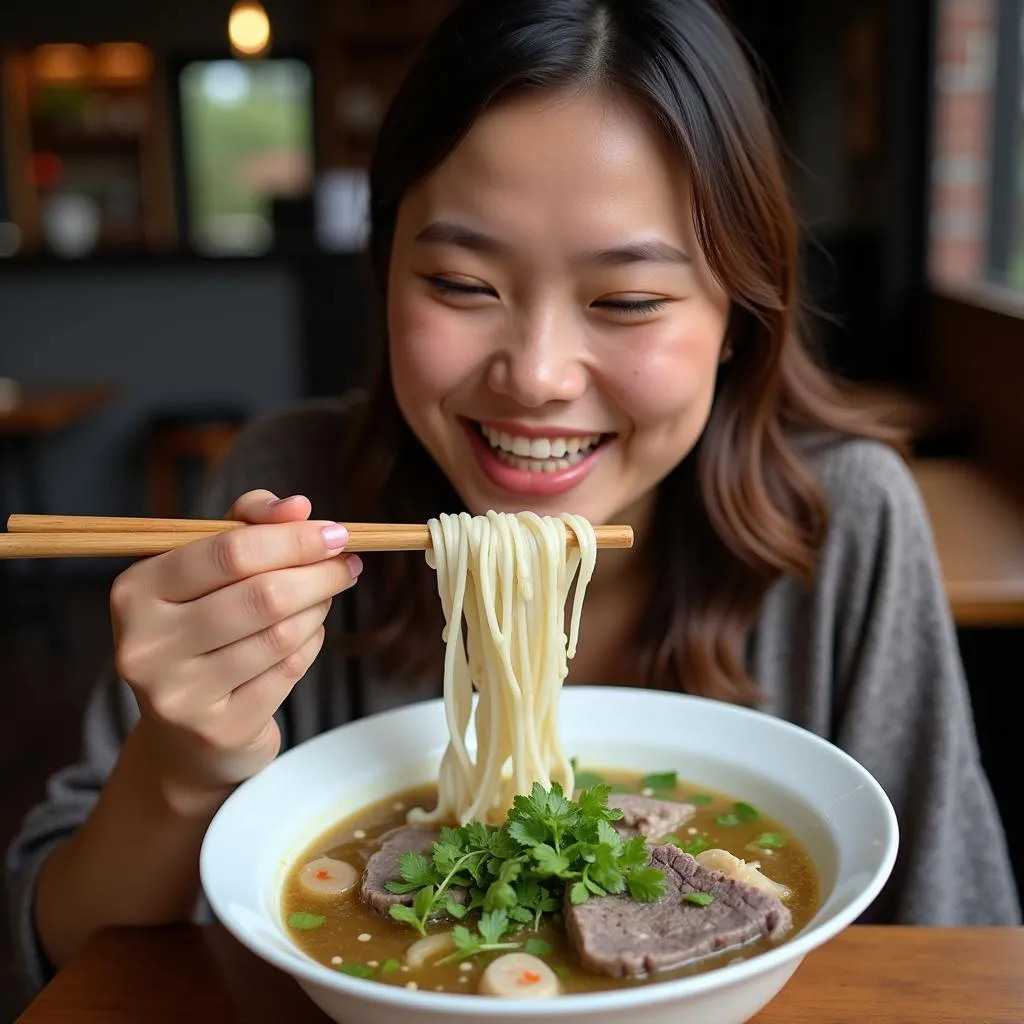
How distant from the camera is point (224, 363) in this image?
7.16 metres

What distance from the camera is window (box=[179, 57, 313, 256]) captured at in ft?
34.6

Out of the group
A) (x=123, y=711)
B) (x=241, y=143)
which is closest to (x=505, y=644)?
(x=123, y=711)

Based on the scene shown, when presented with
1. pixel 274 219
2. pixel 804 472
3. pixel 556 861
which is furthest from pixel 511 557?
pixel 274 219

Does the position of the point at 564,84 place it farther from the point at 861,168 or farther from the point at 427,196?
the point at 861,168

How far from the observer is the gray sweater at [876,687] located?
171 cm

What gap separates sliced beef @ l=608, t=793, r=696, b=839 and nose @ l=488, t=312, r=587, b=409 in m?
0.48

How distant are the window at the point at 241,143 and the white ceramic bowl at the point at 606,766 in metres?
9.53

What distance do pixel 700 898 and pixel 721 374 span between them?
0.94m

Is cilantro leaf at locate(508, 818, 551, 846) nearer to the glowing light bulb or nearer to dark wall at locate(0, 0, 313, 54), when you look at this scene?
the glowing light bulb

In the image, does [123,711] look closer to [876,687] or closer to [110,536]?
[110,536]

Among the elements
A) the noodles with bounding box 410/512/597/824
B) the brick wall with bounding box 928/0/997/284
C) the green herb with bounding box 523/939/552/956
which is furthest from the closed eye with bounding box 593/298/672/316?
the brick wall with bounding box 928/0/997/284

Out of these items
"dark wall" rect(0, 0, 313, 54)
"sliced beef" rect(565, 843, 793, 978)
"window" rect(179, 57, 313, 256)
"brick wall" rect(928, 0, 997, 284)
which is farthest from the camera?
"window" rect(179, 57, 313, 256)

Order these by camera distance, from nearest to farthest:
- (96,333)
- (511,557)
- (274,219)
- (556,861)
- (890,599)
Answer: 1. (556,861)
2. (511,557)
3. (890,599)
4. (96,333)
5. (274,219)

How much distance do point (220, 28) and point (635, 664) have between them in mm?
9817
